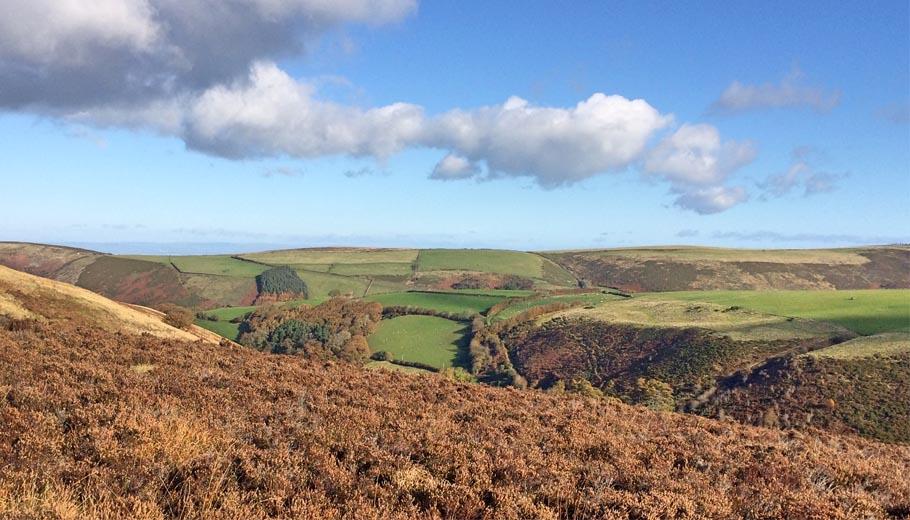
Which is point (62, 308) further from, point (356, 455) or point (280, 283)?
point (280, 283)

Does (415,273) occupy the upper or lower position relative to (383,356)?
upper

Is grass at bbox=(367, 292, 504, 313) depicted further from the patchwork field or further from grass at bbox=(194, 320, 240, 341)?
the patchwork field

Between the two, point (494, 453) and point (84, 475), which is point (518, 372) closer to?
point (494, 453)

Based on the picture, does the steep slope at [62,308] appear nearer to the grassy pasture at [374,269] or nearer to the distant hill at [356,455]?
the distant hill at [356,455]

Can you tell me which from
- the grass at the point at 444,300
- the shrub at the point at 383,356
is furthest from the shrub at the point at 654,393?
the grass at the point at 444,300

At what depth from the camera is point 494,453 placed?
11250 mm

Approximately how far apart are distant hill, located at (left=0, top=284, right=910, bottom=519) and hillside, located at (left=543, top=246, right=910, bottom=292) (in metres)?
152

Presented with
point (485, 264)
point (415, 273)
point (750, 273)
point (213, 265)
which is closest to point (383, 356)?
point (415, 273)

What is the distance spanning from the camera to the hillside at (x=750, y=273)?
16725cm

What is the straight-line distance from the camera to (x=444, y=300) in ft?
378

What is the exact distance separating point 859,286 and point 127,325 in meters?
202

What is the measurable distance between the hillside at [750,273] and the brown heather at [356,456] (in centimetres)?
15207

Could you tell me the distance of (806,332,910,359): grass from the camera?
164 feet

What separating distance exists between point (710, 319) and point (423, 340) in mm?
42726
